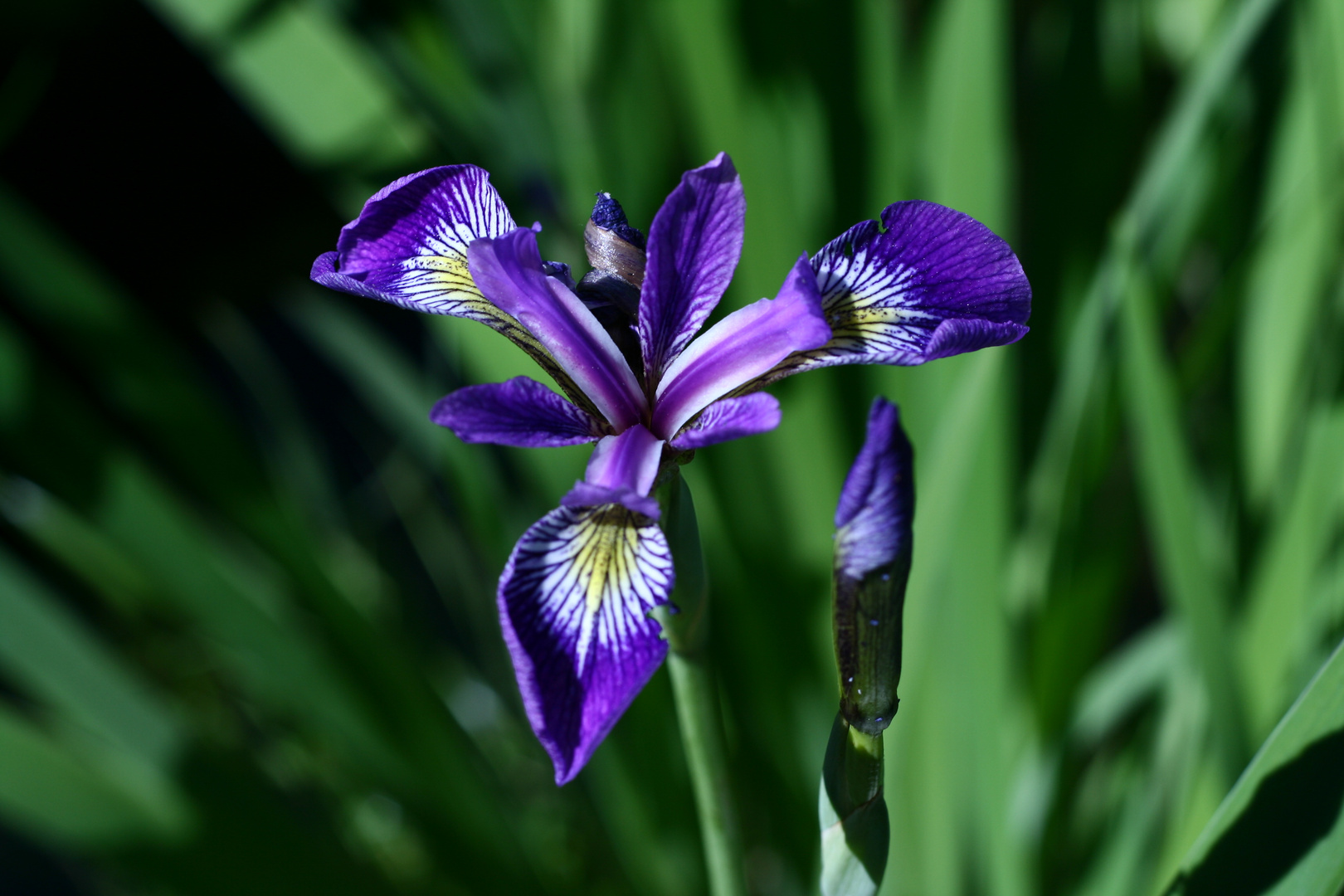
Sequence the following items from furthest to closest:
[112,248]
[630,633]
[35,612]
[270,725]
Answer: [112,248], [270,725], [35,612], [630,633]

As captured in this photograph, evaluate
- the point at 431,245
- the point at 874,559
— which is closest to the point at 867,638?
the point at 874,559

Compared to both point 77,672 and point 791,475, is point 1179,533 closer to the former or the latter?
point 791,475

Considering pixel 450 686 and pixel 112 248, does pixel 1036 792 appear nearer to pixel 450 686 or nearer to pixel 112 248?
pixel 450 686

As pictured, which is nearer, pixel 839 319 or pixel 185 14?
pixel 839 319

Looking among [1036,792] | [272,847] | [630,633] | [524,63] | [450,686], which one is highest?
[524,63]

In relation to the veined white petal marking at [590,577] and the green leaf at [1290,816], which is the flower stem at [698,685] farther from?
the green leaf at [1290,816]

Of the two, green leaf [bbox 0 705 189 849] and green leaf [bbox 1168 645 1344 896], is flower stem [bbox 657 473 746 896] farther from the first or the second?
green leaf [bbox 0 705 189 849]

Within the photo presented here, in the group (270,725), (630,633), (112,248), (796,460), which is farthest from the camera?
(112,248)

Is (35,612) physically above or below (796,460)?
above

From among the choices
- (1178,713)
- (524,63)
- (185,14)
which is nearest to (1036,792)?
(1178,713)
